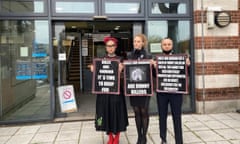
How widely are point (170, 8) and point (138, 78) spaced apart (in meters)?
2.68

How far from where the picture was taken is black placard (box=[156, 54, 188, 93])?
3.67 meters

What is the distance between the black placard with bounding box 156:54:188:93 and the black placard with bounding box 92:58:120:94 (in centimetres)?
64

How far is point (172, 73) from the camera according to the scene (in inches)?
147

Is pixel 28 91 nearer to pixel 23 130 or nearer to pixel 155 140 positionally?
pixel 23 130

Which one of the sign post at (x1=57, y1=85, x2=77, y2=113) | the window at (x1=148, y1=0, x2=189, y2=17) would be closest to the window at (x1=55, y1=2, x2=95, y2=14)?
the window at (x1=148, y1=0, x2=189, y2=17)

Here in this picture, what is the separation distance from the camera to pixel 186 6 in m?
5.73

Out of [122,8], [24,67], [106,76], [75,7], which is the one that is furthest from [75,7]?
[106,76]

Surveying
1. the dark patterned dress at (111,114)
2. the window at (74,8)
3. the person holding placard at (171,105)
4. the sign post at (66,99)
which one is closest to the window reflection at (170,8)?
the window at (74,8)

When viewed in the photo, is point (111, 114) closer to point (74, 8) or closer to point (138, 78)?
point (138, 78)

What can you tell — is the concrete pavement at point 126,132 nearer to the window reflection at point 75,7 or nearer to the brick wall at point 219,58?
the brick wall at point 219,58

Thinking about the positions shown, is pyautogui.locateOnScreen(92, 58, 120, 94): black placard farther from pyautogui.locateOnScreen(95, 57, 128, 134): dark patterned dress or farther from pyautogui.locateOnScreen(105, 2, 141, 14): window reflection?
pyautogui.locateOnScreen(105, 2, 141, 14): window reflection

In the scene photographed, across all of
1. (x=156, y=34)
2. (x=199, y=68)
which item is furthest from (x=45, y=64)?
(x=199, y=68)

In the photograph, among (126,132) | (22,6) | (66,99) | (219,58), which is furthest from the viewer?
(219,58)

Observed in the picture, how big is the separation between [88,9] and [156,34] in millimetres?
1616
